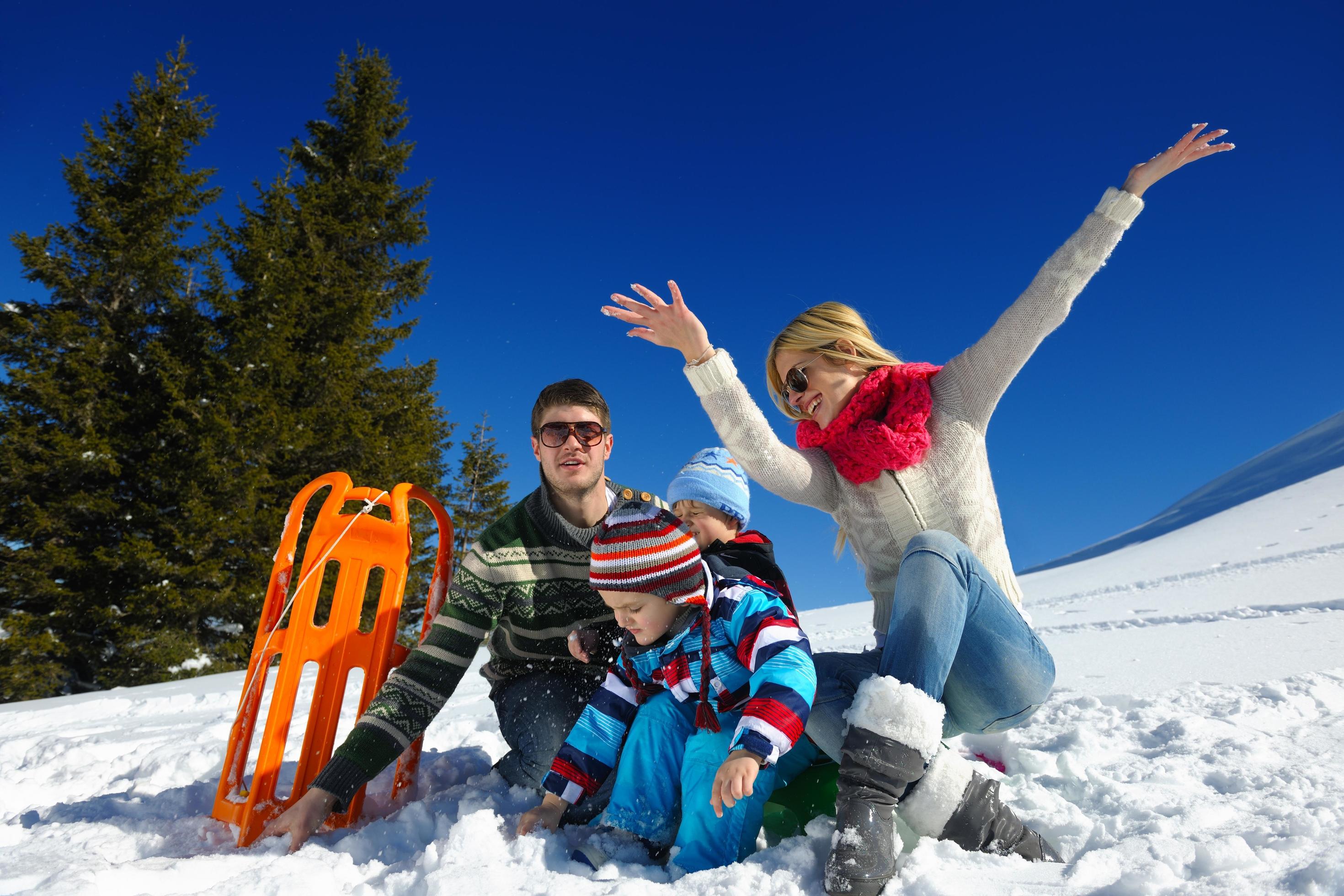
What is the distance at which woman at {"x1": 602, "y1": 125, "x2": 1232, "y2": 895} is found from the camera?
1.55m

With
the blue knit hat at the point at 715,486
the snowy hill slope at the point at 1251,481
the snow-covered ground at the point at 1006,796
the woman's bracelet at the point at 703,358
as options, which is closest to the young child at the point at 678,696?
the snow-covered ground at the point at 1006,796

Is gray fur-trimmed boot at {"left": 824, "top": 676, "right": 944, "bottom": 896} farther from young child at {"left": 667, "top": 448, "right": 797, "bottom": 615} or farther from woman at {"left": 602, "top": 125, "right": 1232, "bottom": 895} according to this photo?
young child at {"left": 667, "top": 448, "right": 797, "bottom": 615}

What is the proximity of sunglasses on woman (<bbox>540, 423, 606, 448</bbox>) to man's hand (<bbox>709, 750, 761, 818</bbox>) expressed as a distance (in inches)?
50.5

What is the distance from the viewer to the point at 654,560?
186cm

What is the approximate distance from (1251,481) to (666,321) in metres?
38.3

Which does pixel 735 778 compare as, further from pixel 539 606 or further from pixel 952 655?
pixel 539 606

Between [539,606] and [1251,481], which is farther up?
[1251,481]

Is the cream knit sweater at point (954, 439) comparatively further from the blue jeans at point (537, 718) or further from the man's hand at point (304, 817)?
the man's hand at point (304, 817)

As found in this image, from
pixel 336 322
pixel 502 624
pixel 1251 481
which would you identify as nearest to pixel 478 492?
pixel 336 322

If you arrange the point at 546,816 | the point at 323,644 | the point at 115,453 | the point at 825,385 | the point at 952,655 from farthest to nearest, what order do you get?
the point at 115,453, the point at 323,644, the point at 825,385, the point at 546,816, the point at 952,655

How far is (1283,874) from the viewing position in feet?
3.95

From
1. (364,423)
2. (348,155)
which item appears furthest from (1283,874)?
Result: (348,155)

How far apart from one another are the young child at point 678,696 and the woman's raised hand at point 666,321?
463mm

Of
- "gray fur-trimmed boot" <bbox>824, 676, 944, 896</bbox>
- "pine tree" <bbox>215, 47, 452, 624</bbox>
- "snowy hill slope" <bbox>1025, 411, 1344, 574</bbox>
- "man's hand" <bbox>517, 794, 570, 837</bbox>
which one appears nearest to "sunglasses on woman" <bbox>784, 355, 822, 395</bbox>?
"gray fur-trimmed boot" <bbox>824, 676, 944, 896</bbox>
